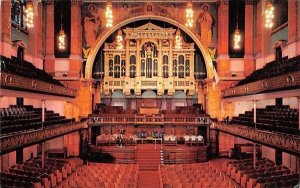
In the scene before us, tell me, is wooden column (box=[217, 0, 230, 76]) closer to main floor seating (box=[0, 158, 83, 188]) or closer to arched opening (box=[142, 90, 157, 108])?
arched opening (box=[142, 90, 157, 108])

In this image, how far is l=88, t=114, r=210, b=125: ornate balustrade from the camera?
974 inches

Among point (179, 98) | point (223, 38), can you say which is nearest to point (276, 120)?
point (223, 38)

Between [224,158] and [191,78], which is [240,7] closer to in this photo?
[191,78]

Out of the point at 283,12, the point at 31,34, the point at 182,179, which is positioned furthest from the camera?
the point at 31,34

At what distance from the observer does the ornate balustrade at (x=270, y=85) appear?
1445cm

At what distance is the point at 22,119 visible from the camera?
17.5 m

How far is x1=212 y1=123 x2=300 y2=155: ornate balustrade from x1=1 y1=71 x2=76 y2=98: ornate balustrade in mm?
10533

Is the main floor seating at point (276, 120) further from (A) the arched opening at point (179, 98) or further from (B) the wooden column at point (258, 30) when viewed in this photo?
(A) the arched opening at point (179, 98)

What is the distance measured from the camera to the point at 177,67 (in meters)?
26.5

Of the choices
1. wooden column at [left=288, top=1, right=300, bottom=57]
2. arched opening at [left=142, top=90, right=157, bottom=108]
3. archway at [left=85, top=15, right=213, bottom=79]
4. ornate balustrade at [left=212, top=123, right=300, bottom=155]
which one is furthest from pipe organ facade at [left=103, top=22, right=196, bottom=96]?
wooden column at [left=288, top=1, right=300, bottom=57]

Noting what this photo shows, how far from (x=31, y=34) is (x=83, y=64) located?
14.1 feet

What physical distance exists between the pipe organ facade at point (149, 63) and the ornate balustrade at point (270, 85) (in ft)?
14.4

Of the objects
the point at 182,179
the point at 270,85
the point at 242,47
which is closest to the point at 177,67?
the point at 242,47

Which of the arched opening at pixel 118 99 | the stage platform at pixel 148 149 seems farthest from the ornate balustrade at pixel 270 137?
the arched opening at pixel 118 99
